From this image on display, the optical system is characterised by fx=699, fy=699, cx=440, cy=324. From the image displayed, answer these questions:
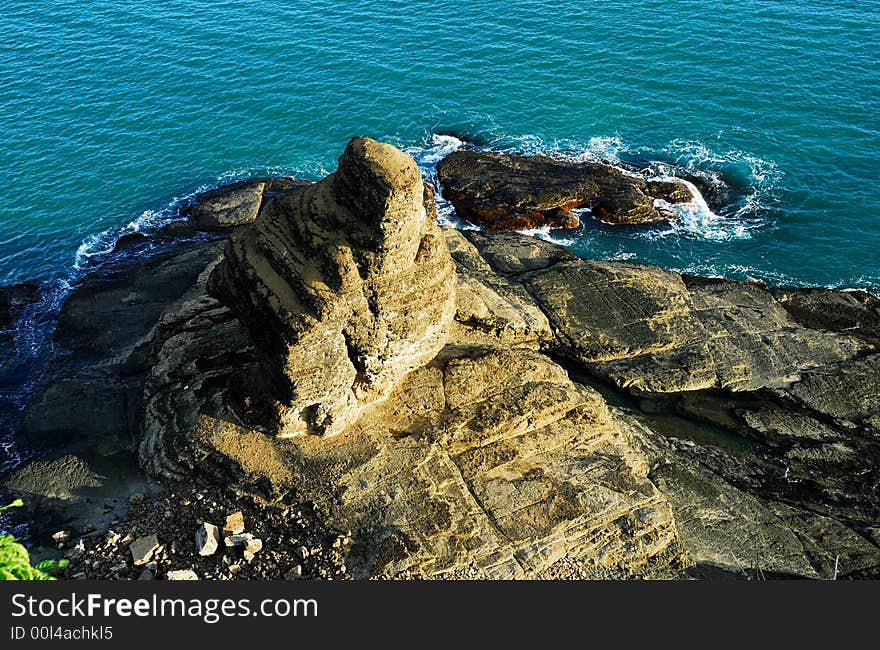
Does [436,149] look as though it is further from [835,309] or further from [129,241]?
[835,309]

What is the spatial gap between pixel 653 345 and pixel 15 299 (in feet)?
110

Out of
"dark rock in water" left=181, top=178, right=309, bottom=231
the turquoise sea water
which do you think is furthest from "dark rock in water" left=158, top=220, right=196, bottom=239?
the turquoise sea water

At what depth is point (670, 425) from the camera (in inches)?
1171

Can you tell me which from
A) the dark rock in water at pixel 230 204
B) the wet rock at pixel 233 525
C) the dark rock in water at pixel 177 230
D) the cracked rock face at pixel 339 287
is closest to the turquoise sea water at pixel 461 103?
the dark rock in water at pixel 177 230

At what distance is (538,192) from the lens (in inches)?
1753

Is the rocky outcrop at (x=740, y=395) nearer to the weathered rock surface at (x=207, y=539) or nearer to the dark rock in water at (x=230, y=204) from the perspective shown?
the dark rock in water at (x=230, y=204)

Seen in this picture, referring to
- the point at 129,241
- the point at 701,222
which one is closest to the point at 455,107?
the point at 701,222

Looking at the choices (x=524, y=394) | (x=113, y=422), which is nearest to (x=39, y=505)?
(x=113, y=422)

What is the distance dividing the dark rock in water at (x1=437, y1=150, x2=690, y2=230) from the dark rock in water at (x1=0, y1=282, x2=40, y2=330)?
25002 mm

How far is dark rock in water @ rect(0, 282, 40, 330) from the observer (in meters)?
37.2

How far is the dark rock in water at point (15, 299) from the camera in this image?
122 ft

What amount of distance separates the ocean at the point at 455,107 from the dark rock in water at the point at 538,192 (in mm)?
1353

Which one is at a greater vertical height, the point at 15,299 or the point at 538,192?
the point at 538,192

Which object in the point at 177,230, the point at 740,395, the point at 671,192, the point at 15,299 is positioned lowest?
the point at 15,299
